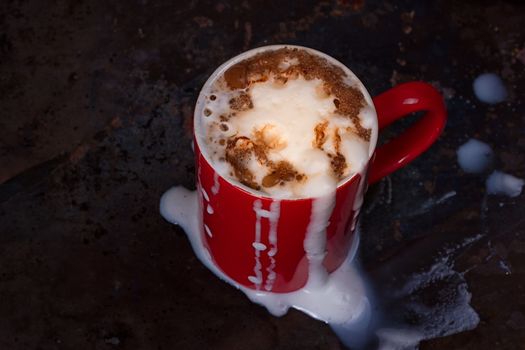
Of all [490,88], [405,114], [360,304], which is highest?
[405,114]

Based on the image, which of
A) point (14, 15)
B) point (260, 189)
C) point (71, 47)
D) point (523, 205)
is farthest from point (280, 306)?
point (14, 15)

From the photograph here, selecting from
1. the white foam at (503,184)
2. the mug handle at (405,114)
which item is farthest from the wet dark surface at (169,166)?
the mug handle at (405,114)

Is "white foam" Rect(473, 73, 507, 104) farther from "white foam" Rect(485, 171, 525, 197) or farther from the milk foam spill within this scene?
the milk foam spill

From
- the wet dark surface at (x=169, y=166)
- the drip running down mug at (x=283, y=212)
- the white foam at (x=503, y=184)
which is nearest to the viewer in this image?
the drip running down mug at (x=283, y=212)

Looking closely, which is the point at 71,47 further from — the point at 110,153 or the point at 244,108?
the point at 244,108

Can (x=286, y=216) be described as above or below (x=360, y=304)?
above

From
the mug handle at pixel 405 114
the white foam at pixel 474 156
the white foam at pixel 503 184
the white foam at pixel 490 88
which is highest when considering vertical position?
the mug handle at pixel 405 114

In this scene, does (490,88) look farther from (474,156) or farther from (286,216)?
(286,216)

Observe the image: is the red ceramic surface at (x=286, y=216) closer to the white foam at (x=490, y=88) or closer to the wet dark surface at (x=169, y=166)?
the wet dark surface at (x=169, y=166)

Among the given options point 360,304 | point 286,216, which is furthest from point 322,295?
point 286,216
